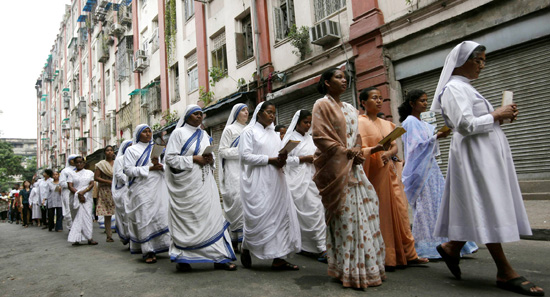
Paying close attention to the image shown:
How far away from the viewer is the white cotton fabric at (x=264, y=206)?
4246 mm

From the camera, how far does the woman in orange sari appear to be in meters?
3.95

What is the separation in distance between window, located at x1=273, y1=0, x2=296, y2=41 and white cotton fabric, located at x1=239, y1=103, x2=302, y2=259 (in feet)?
29.4

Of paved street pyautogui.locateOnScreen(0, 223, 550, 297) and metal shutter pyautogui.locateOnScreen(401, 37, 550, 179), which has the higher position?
metal shutter pyautogui.locateOnScreen(401, 37, 550, 179)

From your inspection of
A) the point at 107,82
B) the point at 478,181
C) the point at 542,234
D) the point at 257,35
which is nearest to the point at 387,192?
the point at 478,181

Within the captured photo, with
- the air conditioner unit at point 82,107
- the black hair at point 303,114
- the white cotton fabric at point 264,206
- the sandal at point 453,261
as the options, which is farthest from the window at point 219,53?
the air conditioner unit at point 82,107

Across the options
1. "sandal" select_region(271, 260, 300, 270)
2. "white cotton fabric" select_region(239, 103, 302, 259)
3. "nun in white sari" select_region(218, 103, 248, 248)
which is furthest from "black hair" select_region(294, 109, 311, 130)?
"sandal" select_region(271, 260, 300, 270)

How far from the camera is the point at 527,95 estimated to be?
740cm

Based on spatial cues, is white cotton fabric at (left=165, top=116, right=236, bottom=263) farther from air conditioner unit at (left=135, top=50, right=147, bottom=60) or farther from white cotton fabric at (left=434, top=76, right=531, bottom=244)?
air conditioner unit at (left=135, top=50, right=147, bottom=60)

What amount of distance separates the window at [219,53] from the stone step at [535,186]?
11273mm

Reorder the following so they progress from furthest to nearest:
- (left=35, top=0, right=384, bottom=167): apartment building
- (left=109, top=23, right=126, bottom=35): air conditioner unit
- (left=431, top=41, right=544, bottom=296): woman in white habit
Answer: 1. (left=109, top=23, right=126, bottom=35): air conditioner unit
2. (left=35, top=0, right=384, bottom=167): apartment building
3. (left=431, top=41, right=544, bottom=296): woman in white habit

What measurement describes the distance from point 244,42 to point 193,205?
1114cm

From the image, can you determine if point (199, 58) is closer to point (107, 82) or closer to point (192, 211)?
point (192, 211)

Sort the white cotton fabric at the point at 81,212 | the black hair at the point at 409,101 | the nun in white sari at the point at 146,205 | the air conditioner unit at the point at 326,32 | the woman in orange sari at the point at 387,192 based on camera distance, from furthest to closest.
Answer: the air conditioner unit at the point at 326,32
the white cotton fabric at the point at 81,212
the nun in white sari at the point at 146,205
the black hair at the point at 409,101
the woman in orange sari at the point at 387,192

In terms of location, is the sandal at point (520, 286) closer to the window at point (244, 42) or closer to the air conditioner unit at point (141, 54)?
the window at point (244, 42)
